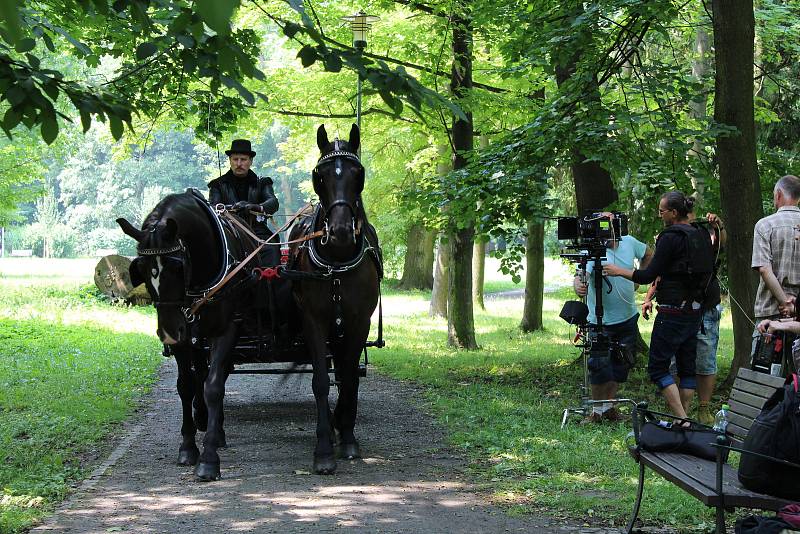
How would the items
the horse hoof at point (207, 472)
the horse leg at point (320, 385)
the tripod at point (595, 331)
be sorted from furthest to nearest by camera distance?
the tripod at point (595, 331), the horse leg at point (320, 385), the horse hoof at point (207, 472)

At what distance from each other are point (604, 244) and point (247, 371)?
4.10 metres

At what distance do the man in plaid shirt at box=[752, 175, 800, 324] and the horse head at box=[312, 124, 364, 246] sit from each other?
3.31 metres

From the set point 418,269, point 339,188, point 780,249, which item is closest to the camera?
point 339,188

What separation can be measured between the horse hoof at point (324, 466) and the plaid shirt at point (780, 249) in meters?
3.80

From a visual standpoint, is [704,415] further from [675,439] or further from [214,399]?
[214,399]

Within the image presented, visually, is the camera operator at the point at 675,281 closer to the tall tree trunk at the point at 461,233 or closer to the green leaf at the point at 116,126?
the green leaf at the point at 116,126

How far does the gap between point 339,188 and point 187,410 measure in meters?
2.32

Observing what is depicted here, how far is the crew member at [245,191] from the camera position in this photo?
927 centimetres

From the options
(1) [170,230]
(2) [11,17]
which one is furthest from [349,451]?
(2) [11,17]

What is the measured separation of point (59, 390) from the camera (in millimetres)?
11867

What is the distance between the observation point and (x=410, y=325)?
22.9 metres

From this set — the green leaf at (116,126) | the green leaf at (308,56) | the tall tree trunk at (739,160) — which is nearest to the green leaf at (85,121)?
the green leaf at (116,126)

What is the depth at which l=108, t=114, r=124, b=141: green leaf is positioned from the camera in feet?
15.9

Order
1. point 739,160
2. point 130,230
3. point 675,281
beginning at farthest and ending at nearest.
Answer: point 739,160
point 675,281
point 130,230
